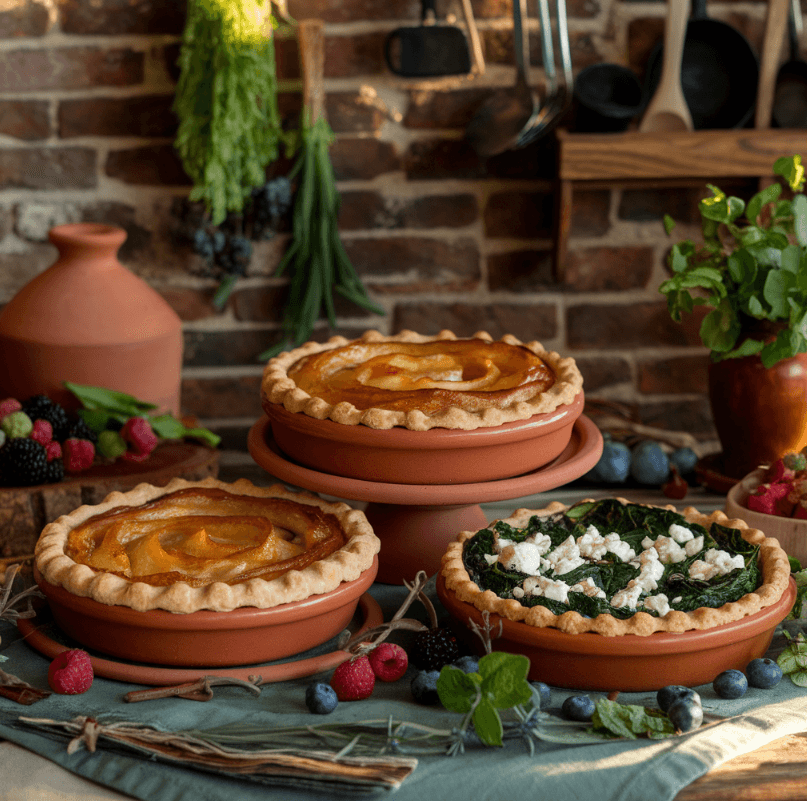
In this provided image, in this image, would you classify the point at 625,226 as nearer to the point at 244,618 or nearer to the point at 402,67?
the point at 402,67

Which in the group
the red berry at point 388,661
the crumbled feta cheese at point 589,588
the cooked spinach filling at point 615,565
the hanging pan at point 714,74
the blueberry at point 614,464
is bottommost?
the blueberry at point 614,464

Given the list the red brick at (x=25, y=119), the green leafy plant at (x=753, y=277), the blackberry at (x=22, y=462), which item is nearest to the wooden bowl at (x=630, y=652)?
the green leafy plant at (x=753, y=277)

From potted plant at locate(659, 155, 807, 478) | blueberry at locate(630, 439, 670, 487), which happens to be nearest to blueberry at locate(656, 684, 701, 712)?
potted plant at locate(659, 155, 807, 478)

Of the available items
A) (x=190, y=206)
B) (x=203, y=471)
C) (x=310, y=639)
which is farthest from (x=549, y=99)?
(x=310, y=639)

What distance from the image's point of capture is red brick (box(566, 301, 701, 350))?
2.58 meters

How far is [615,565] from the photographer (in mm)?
1273

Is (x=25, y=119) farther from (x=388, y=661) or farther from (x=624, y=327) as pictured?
(x=388, y=661)

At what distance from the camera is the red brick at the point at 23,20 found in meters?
2.34

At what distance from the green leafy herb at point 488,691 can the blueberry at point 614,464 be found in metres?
1.02

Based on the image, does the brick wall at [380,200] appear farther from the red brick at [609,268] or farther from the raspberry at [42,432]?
the raspberry at [42,432]

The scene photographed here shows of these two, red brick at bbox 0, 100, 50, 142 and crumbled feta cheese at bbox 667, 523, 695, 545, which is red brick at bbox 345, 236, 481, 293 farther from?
crumbled feta cheese at bbox 667, 523, 695, 545

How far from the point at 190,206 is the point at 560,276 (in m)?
0.95

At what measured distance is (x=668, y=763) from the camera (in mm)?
1033

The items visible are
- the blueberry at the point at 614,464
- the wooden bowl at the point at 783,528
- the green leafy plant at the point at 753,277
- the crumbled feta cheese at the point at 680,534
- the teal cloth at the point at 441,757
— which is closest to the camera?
the teal cloth at the point at 441,757
